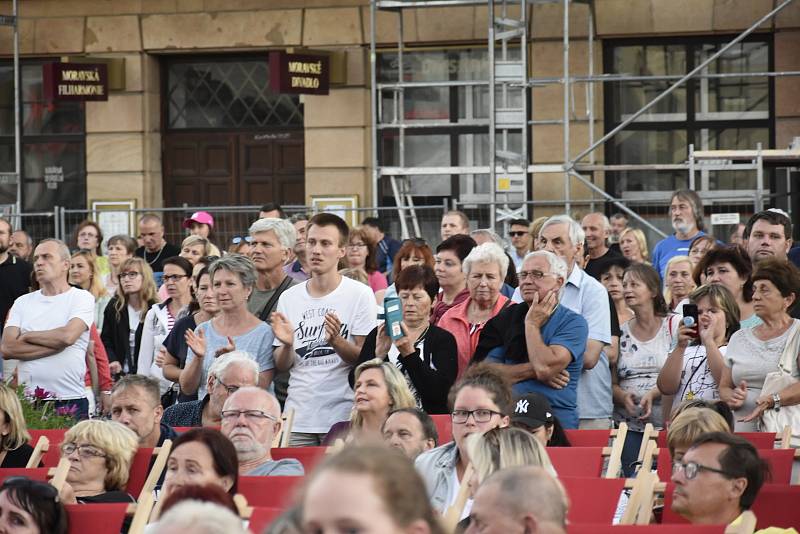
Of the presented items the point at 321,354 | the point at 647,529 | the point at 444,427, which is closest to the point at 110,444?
the point at 444,427

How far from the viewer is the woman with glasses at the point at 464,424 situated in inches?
264

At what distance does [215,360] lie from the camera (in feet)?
27.9

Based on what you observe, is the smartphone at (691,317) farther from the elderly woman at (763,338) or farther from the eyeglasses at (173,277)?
the eyeglasses at (173,277)

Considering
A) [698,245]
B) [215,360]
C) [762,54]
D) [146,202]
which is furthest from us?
[146,202]

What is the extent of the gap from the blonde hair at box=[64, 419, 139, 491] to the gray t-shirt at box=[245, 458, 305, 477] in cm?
64

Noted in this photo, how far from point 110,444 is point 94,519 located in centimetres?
113

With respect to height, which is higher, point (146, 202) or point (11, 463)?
point (146, 202)

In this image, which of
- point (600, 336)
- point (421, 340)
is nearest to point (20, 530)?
point (421, 340)

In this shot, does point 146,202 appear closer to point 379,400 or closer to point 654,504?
point 379,400

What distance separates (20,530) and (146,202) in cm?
1421

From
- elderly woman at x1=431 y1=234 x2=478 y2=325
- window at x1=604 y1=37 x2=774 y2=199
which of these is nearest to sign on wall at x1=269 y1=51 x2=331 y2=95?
window at x1=604 y1=37 x2=774 y2=199

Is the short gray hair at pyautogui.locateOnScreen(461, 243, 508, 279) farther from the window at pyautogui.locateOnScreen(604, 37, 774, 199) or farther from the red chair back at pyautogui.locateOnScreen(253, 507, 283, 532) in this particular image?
the window at pyautogui.locateOnScreen(604, 37, 774, 199)

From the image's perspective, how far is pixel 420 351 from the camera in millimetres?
8539

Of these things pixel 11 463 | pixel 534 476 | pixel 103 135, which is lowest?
pixel 11 463
